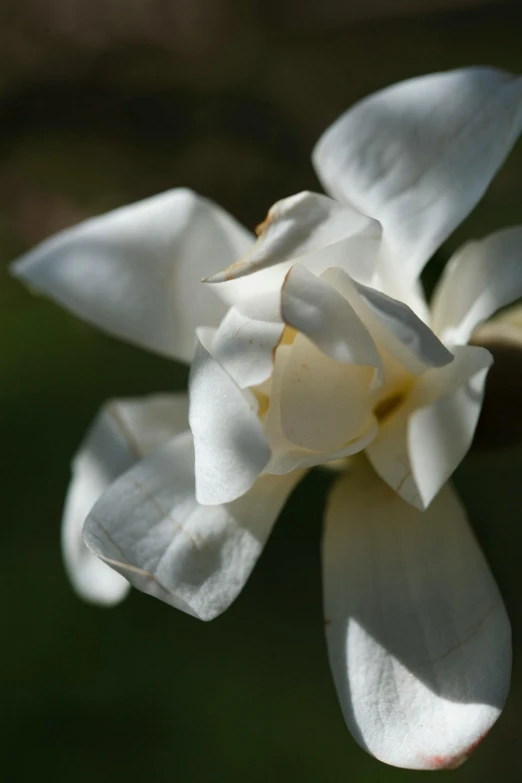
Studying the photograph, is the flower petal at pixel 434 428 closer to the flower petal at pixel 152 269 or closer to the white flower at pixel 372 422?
the white flower at pixel 372 422

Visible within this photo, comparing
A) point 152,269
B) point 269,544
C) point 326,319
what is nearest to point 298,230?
point 326,319

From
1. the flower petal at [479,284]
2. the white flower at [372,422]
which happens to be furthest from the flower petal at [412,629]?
the flower petal at [479,284]

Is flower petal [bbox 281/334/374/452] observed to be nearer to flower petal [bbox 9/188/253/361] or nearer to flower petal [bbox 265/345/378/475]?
flower petal [bbox 265/345/378/475]

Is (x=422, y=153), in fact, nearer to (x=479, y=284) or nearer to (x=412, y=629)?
(x=479, y=284)

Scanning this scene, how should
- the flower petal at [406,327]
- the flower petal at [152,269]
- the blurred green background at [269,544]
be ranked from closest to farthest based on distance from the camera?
the flower petal at [406,327], the flower petal at [152,269], the blurred green background at [269,544]

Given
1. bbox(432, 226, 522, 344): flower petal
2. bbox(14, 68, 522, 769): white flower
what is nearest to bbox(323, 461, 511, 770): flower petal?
bbox(14, 68, 522, 769): white flower

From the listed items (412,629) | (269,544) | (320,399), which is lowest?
(269,544)
